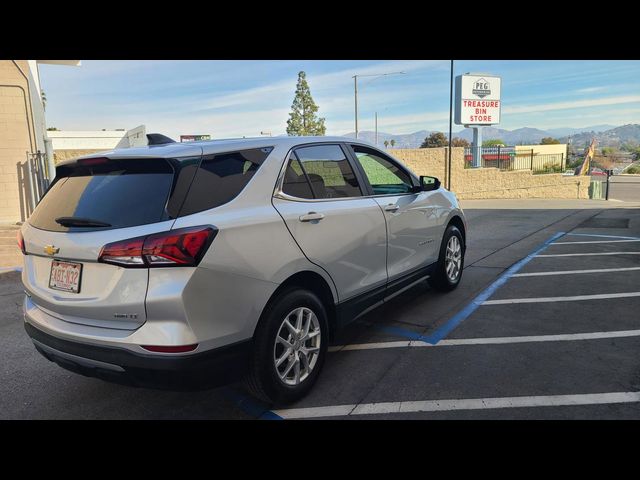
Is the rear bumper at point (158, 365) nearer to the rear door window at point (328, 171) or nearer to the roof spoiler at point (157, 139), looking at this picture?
the rear door window at point (328, 171)

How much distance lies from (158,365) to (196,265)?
57cm

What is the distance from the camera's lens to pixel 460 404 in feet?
10.4

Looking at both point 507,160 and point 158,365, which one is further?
point 507,160

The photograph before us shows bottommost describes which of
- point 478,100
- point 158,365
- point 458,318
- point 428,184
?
point 458,318

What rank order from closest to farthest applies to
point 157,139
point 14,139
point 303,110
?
point 157,139 → point 14,139 → point 303,110

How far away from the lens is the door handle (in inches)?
127

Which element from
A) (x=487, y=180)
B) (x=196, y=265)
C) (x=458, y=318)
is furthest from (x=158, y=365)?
(x=487, y=180)

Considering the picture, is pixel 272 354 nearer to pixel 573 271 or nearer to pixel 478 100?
pixel 573 271

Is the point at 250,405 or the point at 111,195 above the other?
the point at 111,195

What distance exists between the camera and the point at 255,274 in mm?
2836

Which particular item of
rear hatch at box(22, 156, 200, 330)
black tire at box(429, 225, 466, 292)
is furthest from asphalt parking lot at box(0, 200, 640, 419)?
Answer: rear hatch at box(22, 156, 200, 330)
